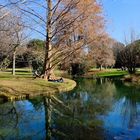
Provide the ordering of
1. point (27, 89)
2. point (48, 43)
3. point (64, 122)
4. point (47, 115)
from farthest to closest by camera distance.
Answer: point (48, 43), point (27, 89), point (47, 115), point (64, 122)

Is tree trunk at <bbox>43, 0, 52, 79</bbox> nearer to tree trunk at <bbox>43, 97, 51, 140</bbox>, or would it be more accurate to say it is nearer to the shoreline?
the shoreline

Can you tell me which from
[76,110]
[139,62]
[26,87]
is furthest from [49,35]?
[139,62]

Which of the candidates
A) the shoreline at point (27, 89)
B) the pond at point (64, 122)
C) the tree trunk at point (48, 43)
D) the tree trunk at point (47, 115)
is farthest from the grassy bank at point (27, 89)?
the tree trunk at point (48, 43)

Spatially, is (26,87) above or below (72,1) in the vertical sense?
below

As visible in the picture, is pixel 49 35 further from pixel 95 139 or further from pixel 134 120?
pixel 95 139

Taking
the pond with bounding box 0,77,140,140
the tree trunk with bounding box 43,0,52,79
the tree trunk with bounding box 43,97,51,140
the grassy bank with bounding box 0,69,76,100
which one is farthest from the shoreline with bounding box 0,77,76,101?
the tree trunk with bounding box 43,0,52,79

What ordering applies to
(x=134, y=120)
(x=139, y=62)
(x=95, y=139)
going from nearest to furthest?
(x=95, y=139)
(x=134, y=120)
(x=139, y=62)

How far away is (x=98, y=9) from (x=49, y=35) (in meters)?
6.73

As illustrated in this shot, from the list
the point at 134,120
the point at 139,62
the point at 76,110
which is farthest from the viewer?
the point at 139,62

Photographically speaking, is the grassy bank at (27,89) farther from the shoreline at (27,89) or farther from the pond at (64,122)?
the pond at (64,122)

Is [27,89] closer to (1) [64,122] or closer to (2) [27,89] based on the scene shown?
(2) [27,89]

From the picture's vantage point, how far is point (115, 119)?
54.3 ft

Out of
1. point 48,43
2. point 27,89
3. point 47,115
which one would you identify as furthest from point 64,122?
point 48,43

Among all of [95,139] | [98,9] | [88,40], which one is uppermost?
[98,9]
